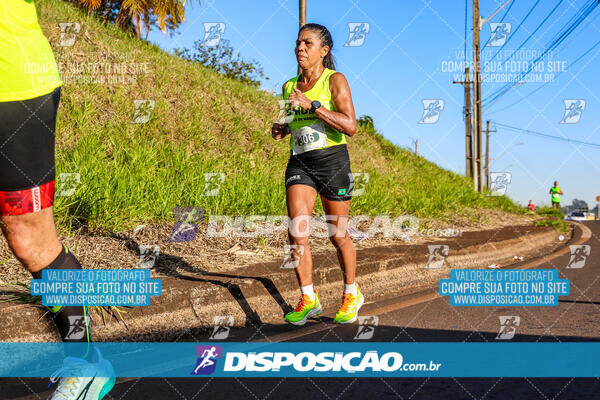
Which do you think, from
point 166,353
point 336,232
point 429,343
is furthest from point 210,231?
point 429,343

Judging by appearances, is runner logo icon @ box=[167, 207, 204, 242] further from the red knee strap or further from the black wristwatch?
the red knee strap

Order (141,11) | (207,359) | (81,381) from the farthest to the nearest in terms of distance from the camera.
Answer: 1. (141,11)
2. (207,359)
3. (81,381)

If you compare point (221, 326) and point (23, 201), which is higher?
point (23, 201)

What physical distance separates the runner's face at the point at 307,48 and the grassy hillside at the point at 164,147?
291cm

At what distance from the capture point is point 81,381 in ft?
7.98

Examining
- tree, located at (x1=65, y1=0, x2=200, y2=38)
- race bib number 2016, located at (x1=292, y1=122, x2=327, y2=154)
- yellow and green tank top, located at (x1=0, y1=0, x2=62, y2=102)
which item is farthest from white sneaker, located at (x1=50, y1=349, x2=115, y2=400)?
tree, located at (x1=65, y1=0, x2=200, y2=38)

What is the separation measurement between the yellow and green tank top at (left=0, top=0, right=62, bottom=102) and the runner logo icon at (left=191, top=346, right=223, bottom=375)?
1.74 metres

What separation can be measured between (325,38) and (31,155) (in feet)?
8.56

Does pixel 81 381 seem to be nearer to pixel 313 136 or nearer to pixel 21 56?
pixel 21 56

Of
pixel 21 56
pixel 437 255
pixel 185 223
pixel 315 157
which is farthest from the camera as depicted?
pixel 437 255

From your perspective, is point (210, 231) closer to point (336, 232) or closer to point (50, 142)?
point (336, 232)

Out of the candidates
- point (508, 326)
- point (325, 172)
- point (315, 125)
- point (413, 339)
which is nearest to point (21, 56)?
point (315, 125)

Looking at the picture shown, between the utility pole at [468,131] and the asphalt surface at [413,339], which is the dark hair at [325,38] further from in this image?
the utility pole at [468,131]

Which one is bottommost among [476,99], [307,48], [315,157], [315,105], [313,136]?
[315,157]
